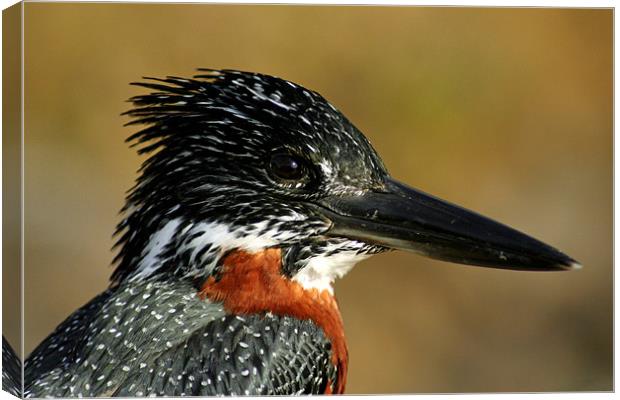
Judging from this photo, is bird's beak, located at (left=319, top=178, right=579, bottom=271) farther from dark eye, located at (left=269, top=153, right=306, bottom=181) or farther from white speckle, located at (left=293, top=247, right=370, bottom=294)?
dark eye, located at (left=269, top=153, right=306, bottom=181)

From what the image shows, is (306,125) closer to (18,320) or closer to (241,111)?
(241,111)

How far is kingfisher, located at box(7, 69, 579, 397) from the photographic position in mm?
4844

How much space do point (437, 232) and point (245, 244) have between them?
0.99m

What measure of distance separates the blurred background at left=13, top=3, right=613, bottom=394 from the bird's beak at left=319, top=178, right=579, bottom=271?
1.35 metres

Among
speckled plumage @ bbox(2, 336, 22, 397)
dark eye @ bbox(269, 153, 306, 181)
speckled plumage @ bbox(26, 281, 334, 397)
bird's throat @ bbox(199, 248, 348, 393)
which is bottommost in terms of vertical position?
speckled plumage @ bbox(2, 336, 22, 397)

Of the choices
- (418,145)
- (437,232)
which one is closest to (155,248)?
(437,232)

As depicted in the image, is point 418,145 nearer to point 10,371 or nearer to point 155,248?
point 155,248

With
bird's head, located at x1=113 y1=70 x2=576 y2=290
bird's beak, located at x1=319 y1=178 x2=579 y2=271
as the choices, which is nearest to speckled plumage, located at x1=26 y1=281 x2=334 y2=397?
bird's head, located at x1=113 y1=70 x2=576 y2=290

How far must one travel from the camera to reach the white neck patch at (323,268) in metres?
5.11

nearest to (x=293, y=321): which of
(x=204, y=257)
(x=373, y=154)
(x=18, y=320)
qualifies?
(x=204, y=257)

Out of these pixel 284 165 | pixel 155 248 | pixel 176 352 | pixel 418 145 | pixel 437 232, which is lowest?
pixel 176 352

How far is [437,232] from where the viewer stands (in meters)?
5.14

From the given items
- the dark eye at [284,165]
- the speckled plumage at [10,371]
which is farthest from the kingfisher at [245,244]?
the speckled plumage at [10,371]

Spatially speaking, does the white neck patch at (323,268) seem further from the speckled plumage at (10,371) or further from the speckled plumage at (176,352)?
the speckled plumage at (10,371)
